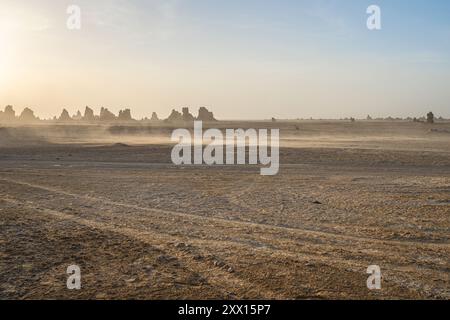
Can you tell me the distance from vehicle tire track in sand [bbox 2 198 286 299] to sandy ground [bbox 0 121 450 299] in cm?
3

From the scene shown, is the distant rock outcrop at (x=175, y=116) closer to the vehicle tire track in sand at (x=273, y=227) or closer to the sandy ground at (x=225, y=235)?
the sandy ground at (x=225, y=235)

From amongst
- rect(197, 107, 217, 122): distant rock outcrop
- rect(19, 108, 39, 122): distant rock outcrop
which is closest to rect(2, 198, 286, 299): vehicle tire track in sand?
rect(197, 107, 217, 122): distant rock outcrop

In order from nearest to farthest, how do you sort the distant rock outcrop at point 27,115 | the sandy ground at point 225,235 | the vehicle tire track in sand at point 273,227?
the sandy ground at point 225,235 < the vehicle tire track in sand at point 273,227 < the distant rock outcrop at point 27,115

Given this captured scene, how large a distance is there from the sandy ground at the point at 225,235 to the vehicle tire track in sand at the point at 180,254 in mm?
25

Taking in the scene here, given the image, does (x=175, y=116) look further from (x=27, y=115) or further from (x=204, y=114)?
(x=27, y=115)

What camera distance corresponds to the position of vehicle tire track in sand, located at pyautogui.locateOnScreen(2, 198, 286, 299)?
589 centimetres

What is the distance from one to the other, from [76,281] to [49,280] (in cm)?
44

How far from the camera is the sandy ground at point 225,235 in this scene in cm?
602

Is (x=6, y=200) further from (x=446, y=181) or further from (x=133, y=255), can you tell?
(x=446, y=181)

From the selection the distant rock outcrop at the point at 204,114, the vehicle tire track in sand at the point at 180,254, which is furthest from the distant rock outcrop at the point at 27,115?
the vehicle tire track in sand at the point at 180,254

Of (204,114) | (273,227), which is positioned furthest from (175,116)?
(273,227)

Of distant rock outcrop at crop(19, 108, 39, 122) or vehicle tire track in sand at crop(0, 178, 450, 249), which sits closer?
vehicle tire track in sand at crop(0, 178, 450, 249)

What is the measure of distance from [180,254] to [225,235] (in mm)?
1629

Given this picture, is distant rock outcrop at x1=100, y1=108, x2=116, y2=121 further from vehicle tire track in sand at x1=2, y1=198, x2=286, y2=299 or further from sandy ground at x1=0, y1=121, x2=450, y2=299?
vehicle tire track in sand at x1=2, y1=198, x2=286, y2=299
